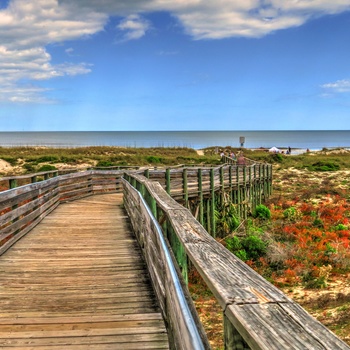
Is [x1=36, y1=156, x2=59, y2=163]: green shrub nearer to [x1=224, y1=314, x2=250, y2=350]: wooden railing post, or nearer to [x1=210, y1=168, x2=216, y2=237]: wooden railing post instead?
[x1=210, y1=168, x2=216, y2=237]: wooden railing post

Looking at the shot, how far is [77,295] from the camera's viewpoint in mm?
5414

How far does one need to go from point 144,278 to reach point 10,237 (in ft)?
11.3

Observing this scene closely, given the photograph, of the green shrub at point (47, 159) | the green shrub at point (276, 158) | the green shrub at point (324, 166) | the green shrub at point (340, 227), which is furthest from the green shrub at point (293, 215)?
the green shrub at point (276, 158)

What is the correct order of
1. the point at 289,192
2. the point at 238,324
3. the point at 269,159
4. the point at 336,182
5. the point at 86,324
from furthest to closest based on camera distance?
the point at 269,159
the point at 336,182
the point at 289,192
the point at 86,324
the point at 238,324

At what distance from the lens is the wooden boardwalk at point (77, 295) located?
4.14 meters

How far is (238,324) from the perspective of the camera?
1.68 meters

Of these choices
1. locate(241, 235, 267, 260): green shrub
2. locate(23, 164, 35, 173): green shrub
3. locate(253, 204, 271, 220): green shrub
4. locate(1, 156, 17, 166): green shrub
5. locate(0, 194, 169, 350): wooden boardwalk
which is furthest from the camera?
locate(1, 156, 17, 166): green shrub

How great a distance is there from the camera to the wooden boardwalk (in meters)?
4.14

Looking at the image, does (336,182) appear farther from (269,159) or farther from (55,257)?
(55,257)

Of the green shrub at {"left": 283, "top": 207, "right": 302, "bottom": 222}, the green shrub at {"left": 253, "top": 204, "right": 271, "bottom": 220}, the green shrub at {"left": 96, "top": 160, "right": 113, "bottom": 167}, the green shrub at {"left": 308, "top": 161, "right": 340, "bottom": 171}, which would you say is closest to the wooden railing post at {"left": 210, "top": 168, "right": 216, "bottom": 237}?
the green shrub at {"left": 283, "top": 207, "right": 302, "bottom": 222}

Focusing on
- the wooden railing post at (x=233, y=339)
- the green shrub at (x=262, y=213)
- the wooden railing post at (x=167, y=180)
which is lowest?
the green shrub at (x=262, y=213)

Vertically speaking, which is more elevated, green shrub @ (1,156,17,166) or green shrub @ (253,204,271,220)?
green shrub @ (1,156,17,166)

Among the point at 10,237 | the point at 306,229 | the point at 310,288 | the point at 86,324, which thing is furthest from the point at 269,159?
the point at 86,324

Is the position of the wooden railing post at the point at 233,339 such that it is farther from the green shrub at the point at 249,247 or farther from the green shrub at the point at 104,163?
the green shrub at the point at 104,163
